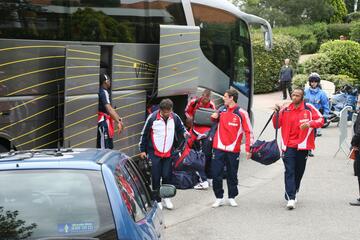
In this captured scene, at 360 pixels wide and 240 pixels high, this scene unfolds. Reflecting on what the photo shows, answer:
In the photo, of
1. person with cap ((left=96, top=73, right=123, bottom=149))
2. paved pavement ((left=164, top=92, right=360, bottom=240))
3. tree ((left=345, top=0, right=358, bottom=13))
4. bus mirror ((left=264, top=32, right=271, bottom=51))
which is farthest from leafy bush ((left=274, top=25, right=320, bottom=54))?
person with cap ((left=96, top=73, right=123, bottom=149))

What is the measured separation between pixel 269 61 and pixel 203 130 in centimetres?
2126

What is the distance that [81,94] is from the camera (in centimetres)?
1032

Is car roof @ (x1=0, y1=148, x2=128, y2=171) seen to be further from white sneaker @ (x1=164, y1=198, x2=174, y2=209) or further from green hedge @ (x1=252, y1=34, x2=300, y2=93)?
green hedge @ (x1=252, y1=34, x2=300, y2=93)

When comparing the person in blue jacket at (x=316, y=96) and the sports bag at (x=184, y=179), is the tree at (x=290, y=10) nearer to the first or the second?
the person in blue jacket at (x=316, y=96)

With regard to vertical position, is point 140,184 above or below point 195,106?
above

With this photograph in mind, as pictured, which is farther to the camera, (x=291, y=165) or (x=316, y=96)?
(x=316, y=96)

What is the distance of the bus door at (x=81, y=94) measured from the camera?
10031mm

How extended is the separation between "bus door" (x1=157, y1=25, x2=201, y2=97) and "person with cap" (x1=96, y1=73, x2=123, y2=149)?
142cm

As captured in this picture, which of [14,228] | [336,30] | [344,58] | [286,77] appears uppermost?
[14,228]

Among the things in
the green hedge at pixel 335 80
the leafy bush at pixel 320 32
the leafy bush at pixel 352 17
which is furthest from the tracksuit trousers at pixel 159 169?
the leafy bush at pixel 352 17

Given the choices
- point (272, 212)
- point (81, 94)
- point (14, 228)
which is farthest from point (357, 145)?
point (14, 228)

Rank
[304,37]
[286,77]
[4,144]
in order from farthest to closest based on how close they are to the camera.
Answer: [304,37]
[286,77]
[4,144]

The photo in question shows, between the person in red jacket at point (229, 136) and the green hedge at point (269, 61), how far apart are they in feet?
74.3

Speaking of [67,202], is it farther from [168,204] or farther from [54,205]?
[168,204]
